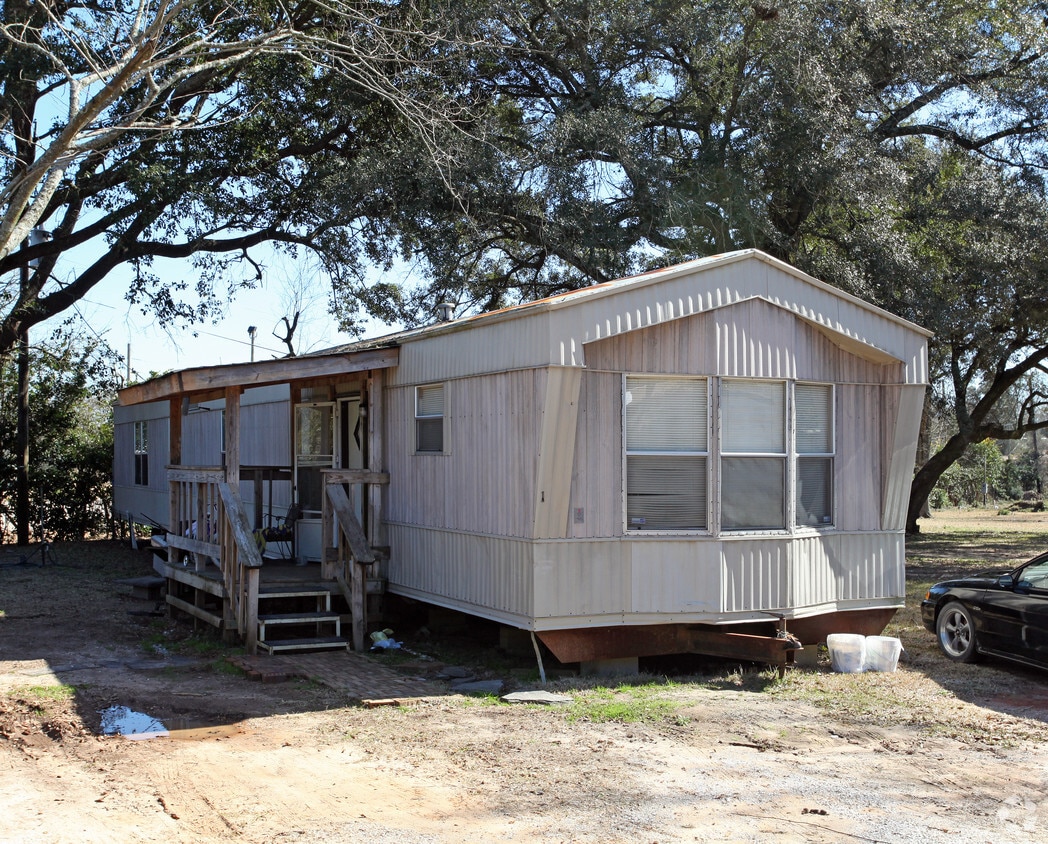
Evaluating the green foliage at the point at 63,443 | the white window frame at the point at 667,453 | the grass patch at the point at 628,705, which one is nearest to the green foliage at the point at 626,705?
the grass patch at the point at 628,705

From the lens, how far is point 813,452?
981 cm

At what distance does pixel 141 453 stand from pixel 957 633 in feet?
54.8

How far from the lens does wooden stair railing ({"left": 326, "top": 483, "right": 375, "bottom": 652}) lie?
33.9 feet

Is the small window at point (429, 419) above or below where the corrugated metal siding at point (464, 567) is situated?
above

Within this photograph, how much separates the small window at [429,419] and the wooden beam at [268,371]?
2.04 feet

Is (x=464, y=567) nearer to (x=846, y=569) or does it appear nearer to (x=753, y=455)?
(x=753, y=455)

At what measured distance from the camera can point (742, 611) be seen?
917 centimetres

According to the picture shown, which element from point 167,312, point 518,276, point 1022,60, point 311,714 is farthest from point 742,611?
point 167,312

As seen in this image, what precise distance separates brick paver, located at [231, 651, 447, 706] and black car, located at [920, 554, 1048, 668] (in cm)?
512

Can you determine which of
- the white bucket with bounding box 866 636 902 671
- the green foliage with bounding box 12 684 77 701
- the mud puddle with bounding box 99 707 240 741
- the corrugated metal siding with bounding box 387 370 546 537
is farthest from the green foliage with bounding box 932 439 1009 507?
the mud puddle with bounding box 99 707 240 741

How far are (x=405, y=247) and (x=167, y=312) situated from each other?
5801 millimetres

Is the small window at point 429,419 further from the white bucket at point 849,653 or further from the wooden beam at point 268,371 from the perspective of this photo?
the white bucket at point 849,653

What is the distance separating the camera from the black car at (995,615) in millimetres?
9008

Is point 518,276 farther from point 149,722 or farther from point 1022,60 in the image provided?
point 149,722
